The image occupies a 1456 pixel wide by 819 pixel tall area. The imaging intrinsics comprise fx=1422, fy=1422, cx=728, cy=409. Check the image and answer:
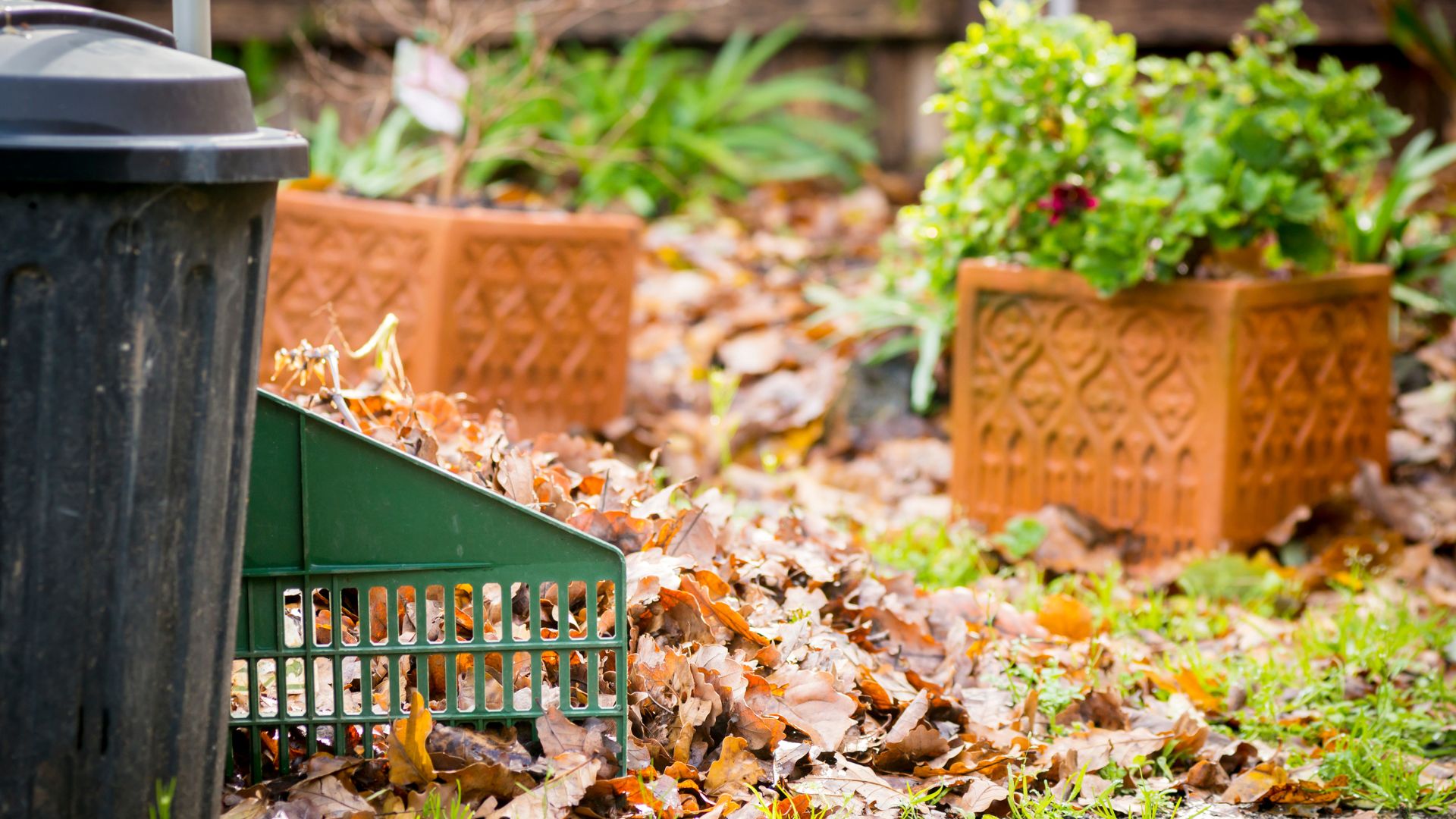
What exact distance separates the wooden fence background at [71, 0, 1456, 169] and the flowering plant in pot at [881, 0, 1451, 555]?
10.3 ft

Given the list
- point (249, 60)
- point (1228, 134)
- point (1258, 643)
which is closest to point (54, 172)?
point (1258, 643)

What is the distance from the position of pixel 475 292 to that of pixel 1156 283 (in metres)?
1.68

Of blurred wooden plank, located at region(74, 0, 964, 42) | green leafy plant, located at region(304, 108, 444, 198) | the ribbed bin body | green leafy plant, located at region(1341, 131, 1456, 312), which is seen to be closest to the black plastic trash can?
the ribbed bin body

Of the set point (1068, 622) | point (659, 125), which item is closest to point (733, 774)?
point (1068, 622)

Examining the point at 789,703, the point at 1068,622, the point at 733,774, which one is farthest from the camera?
the point at 1068,622

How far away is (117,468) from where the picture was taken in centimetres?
131

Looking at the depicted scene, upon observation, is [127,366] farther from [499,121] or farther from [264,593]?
[499,121]

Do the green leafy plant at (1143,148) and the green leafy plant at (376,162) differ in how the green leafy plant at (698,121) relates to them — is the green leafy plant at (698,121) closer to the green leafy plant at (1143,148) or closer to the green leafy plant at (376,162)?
the green leafy plant at (376,162)

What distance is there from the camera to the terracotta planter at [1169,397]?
3.16m

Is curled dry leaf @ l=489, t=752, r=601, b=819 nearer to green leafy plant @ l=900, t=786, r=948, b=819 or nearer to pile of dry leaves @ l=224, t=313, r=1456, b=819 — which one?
pile of dry leaves @ l=224, t=313, r=1456, b=819

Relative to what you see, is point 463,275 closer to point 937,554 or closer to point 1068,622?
point 937,554

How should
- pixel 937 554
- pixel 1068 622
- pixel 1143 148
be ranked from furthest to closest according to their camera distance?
pixel 1143 148 < pixel 937 554 < pixel 1068 622

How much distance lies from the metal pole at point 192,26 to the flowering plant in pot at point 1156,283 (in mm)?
2072

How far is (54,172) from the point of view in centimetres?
122
